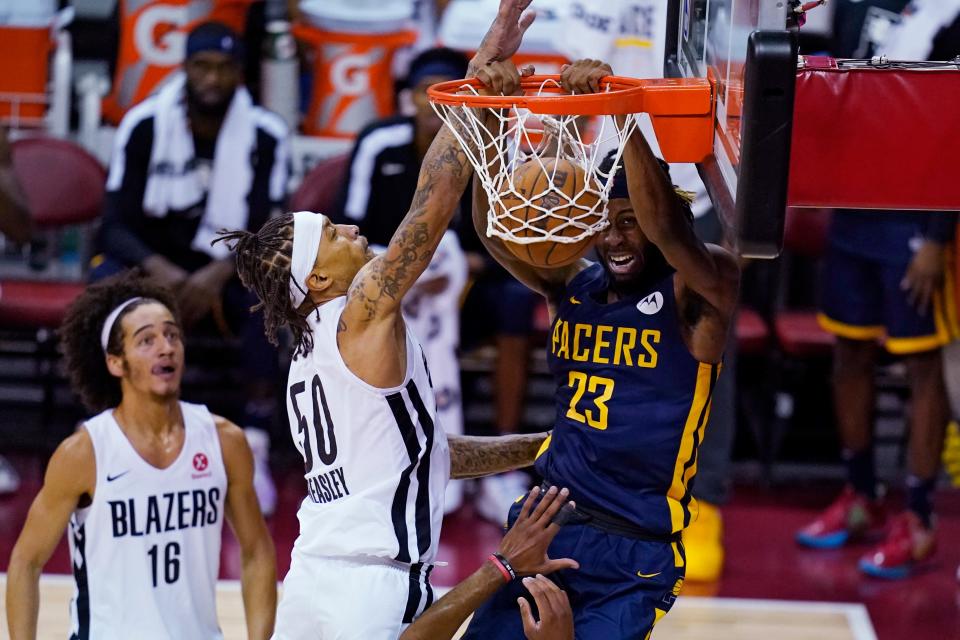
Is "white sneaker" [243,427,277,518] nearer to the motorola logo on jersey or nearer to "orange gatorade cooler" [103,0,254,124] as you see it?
"orange gatorade cooler" [103,0,254,124]

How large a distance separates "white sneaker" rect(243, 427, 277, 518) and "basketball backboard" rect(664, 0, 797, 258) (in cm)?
340

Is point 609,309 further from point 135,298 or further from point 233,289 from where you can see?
point 233,289

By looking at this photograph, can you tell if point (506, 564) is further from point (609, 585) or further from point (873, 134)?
point (873, 134)

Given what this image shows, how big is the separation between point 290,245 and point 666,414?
999 millimetres

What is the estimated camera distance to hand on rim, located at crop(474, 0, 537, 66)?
349cm

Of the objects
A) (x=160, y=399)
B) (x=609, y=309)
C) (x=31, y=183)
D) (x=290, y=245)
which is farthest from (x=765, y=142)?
(x=31, y=183)

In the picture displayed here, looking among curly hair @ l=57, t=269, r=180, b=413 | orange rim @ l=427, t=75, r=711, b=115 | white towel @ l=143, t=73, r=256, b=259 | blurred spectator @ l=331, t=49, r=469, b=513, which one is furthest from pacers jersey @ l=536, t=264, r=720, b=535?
white towel @ l=143, t=73, r=256, b=259

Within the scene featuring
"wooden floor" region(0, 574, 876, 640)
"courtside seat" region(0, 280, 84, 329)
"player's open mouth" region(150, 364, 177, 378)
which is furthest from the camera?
"courtside seat" region(0, 280, 84, 329)

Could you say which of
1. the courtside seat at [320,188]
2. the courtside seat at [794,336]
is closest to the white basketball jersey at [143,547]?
the courtside seat at [320,188]

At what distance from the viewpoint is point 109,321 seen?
4.37 meters

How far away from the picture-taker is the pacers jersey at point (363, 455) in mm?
3600

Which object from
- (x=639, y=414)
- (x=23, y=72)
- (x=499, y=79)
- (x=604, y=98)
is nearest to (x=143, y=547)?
(x=639, y=414)

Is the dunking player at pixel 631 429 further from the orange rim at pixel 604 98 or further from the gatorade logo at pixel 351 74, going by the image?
the gatorade logo at pixel 351 74

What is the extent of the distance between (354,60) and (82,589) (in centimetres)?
402
